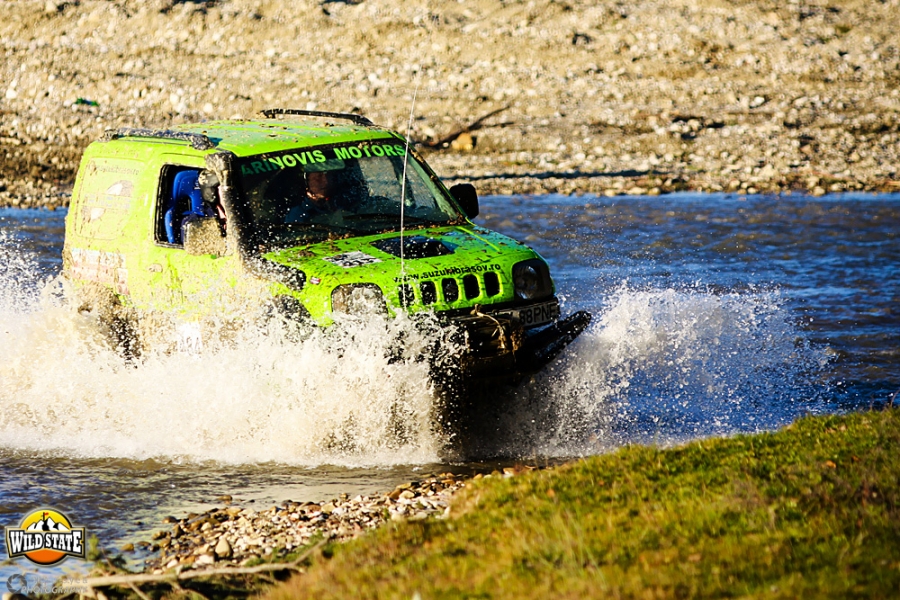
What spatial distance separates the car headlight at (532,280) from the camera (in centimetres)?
870

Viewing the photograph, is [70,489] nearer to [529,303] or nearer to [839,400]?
[529,303]

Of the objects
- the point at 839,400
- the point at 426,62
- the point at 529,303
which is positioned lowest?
the point at 839,400

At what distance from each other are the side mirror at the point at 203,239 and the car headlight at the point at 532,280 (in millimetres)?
2145

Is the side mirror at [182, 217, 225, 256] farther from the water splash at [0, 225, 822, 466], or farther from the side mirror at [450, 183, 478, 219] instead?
the side mirror at [450, 183, 478, 219]

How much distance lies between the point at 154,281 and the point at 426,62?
1863 centimetres

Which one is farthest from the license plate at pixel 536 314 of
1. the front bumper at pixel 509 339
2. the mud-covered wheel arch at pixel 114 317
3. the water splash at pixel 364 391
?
the mud-covered wheel arch at pixel 114 317

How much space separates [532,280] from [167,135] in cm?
325

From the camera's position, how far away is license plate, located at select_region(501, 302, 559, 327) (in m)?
8.59

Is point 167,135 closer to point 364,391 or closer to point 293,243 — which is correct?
point 293,243

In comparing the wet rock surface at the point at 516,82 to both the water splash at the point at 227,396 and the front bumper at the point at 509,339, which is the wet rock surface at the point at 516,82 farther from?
the front bumper at the point at 509,339

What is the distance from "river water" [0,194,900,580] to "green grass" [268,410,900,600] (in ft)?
5.77

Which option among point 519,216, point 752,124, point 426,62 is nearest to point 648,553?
point 519,216

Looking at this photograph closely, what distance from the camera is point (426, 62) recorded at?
27156 millimetres

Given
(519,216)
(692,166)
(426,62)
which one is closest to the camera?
(519,216)
